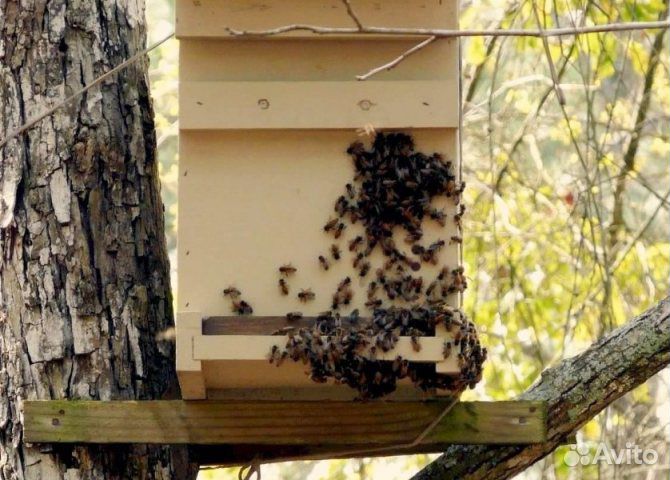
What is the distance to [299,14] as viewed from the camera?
3230 mm

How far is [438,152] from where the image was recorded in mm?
3227

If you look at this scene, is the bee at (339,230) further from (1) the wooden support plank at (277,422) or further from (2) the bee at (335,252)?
(1) the wooden support plank at (277,422)

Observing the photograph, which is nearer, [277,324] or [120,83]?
[277,324]

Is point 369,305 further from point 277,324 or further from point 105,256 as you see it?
point 105,256

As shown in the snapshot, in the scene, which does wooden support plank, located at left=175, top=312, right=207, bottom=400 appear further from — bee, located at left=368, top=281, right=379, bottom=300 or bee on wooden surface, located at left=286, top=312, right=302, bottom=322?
bee, located at left=368, top=281, right=379, bottom=300

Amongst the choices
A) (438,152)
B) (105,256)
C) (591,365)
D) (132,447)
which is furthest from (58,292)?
(591,365)

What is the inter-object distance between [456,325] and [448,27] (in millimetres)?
892

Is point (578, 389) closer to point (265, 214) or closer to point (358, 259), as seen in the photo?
point (358, 259)

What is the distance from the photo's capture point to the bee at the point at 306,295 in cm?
315

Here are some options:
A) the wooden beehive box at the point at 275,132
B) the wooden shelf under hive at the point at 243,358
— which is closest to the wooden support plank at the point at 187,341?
the wooden shelf under hive at the point at 243,358

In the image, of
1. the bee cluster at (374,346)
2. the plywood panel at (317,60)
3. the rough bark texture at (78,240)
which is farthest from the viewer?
the rough bark texture at (78,240)

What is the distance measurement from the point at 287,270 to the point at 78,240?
2.71ft

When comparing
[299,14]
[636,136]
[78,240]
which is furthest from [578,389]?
[636,136]

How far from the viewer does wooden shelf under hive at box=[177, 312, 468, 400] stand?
2.97 m
